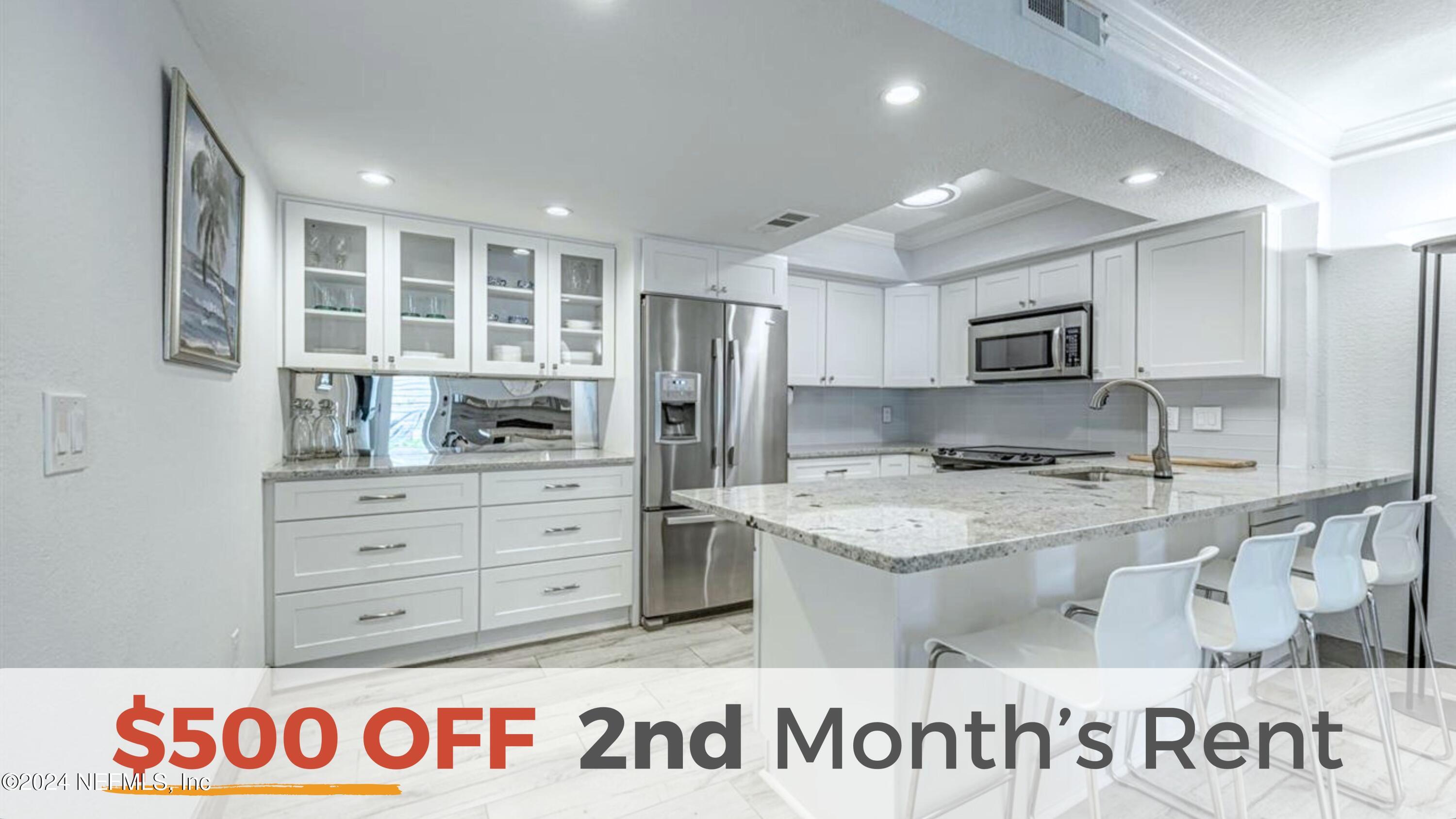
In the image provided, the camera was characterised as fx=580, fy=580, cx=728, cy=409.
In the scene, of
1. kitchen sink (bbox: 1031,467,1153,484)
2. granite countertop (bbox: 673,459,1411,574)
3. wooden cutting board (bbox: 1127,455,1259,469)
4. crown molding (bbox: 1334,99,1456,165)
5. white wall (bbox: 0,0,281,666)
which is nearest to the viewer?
white wall (bbox: 0,0,281,666)

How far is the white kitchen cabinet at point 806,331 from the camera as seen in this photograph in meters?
4.13

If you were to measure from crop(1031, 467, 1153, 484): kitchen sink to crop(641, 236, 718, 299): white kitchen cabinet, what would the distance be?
199 centimetres

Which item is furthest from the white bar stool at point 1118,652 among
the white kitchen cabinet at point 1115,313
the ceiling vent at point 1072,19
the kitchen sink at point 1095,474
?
the white kitchen cabinet at point 1115,313

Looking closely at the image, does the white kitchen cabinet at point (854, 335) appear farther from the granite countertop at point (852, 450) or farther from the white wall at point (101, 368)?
the white wall at point (101, 368)

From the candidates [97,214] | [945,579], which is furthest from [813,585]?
[97,214]

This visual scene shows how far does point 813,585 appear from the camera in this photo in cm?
162

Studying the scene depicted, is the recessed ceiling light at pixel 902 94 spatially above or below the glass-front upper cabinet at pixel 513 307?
above

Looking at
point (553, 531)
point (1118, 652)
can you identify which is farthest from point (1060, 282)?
point (553, 531)

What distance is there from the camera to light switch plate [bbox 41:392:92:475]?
0.90 m

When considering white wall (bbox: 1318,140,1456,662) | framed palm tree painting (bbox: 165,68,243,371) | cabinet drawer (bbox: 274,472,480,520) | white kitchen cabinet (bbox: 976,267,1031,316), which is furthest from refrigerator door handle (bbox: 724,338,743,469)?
white wall (bbox: 1318,140,1456,662)

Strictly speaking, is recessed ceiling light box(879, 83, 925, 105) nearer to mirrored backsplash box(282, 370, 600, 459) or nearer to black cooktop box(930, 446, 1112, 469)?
black cooktop box(930, 446, 1112, 469)

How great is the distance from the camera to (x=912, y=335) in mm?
4480

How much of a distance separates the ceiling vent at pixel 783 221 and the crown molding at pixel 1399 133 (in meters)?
2.55

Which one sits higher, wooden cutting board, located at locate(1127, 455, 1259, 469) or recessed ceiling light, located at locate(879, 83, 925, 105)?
recessed ceiling light, located at locate(879, 83, 925, 105)
